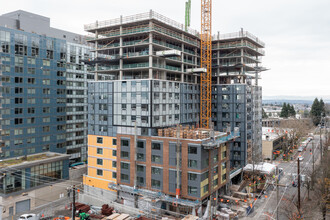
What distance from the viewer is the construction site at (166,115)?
50.9 metres

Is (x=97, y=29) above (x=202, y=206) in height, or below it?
above

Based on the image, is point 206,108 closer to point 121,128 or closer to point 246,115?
point 246,115

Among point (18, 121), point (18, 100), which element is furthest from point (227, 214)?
point (18, 100)

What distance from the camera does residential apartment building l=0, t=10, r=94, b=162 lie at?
65.3 m

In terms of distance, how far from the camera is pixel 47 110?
7562 cm

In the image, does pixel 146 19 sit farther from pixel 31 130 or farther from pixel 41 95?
pixel 31 130

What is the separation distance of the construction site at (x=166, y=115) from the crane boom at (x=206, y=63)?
29 centimetres

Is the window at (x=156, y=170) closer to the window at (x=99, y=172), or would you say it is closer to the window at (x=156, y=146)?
the window at (x=156, y=146)

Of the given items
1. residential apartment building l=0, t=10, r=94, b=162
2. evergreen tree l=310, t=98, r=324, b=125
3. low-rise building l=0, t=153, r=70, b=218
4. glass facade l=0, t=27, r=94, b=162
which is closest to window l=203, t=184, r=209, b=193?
low-rise building l=0, t=153, r=70, b=218

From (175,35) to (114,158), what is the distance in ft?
111

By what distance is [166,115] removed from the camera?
196ft

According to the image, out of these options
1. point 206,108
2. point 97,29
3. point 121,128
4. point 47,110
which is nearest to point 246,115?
point 206,108

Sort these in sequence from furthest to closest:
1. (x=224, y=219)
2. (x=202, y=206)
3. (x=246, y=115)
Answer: (x=246, y=115) → (x=202, y=206) → (x=224, y=219)

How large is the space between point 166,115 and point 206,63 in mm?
24253
